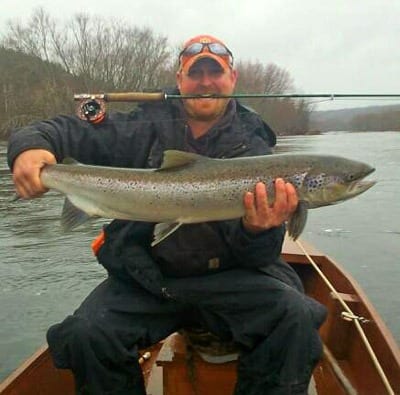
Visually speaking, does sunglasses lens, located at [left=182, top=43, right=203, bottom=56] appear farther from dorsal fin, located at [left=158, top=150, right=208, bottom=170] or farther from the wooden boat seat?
the wooden boat seat

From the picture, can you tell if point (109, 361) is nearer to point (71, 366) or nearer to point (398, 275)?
point (71, 366)

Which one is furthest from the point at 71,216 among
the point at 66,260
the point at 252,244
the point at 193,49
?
the point at 66,260

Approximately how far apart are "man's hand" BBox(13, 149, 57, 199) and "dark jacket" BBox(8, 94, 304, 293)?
55mm

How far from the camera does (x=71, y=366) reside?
2.58 meters

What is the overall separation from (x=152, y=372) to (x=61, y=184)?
5.34 feet

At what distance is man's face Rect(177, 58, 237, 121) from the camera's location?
3067mm

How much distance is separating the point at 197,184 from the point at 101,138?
70 centimetres

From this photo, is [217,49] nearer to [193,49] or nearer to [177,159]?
[193,49]

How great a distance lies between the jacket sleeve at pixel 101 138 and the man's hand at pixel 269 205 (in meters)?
0.79

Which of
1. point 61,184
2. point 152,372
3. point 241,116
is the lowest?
point 152,372

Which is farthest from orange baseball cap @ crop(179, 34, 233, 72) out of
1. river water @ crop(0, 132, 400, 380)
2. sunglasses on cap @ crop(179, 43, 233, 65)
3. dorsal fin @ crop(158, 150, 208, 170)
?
river water @ crop(0, 132, 400, 380)

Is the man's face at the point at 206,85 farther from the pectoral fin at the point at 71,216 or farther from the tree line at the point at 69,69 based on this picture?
the tree line at the point at 69,69

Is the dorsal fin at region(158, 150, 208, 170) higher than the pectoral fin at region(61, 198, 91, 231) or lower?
higher

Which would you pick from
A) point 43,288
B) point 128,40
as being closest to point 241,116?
point 43,288
